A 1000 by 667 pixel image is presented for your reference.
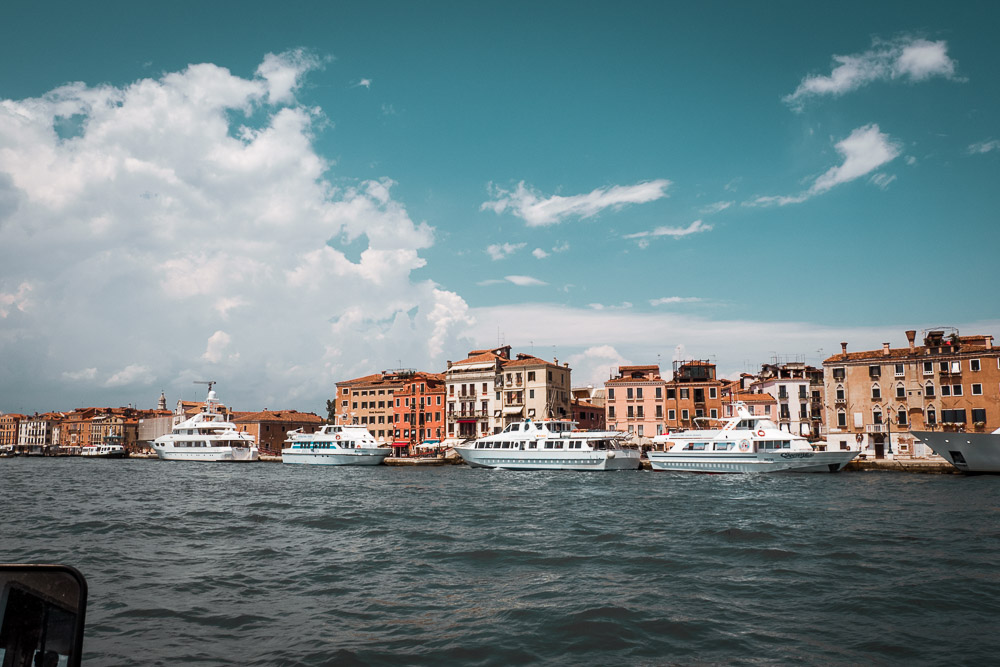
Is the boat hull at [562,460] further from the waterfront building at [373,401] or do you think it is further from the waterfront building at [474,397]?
the waterfront building at [373,401]

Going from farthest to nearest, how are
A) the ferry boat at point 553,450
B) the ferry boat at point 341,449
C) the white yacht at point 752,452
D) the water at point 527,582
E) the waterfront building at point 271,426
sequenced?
the waterfront building at point 271,426, the ferry boat at point 341,449, the ferry boat at point 553,450, the white yacht at point 752,452, the water at point 527,582

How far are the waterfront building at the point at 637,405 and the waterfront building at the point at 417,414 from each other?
21469 millimetres

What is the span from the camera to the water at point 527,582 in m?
8.65

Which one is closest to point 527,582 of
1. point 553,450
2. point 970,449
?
point 553,450

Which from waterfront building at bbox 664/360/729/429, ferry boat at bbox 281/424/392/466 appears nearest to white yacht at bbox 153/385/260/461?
ferry boat at bbox 281/424/392/466

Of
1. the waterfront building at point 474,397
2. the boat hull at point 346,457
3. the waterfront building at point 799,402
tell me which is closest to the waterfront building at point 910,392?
the waterfront building at point 799,402

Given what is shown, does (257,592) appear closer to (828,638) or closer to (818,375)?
(828,638)

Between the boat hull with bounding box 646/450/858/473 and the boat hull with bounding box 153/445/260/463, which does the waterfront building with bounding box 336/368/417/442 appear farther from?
A: the boat hull with bounding box 646/450/858/473

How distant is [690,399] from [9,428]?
156 m

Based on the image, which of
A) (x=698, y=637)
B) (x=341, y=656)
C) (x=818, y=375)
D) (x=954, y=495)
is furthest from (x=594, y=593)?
(x=818, y=375)

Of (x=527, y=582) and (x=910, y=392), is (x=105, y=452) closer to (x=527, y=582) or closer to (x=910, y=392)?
(x=910, y=392)

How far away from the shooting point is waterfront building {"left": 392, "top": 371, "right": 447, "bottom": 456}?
86750 mm

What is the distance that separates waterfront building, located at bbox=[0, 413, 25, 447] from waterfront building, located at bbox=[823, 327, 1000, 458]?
16760cm

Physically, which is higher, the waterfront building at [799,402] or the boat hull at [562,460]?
A: the waterfront building at [799,402]
